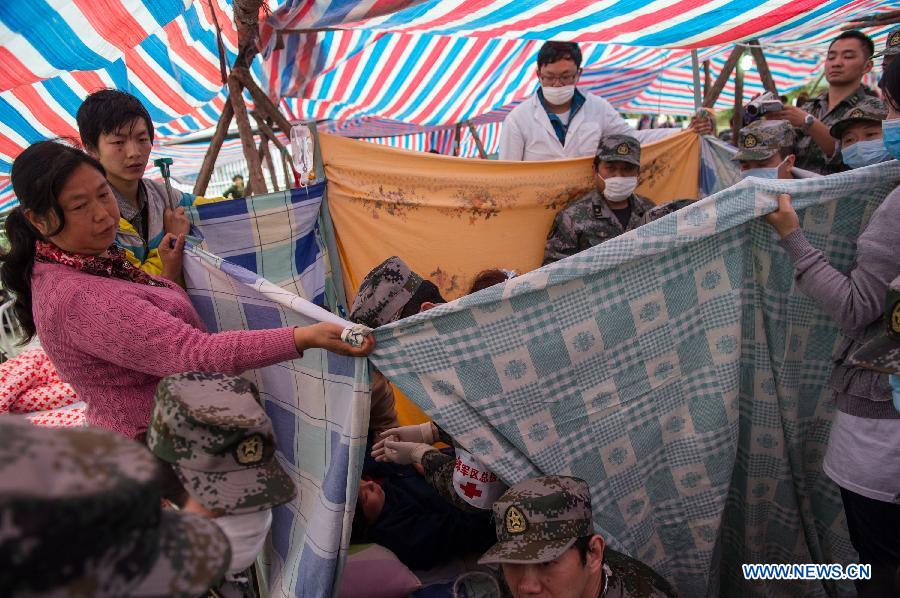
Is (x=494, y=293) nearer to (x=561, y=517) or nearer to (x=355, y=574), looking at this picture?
(x=561, y=517)

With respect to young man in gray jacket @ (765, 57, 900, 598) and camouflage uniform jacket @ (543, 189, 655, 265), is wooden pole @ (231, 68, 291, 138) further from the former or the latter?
young man in gray jacket @ (765, 57, 900, 598)

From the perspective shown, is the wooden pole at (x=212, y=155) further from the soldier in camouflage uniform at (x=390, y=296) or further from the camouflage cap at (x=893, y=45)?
the camouflage cap at (x=893, y=45)

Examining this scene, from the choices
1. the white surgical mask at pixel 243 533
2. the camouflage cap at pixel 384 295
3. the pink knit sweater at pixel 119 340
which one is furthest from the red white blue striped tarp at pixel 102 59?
the white surgical mask at pixel 243 533

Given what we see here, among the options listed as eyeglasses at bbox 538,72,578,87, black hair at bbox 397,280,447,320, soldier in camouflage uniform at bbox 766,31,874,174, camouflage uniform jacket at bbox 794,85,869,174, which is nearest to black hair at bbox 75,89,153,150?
black hair at bbox 397,280,447,320

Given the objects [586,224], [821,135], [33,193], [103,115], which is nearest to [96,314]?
[33,193]

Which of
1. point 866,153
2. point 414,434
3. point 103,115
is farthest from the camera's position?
point 866,153

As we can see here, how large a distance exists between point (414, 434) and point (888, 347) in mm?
1622

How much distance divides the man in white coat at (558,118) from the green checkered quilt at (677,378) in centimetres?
190

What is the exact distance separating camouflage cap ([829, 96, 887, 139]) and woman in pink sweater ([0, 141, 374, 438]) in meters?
2.59

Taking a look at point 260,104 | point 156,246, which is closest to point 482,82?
point 260,104

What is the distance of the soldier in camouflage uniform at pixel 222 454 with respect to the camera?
1189 mm

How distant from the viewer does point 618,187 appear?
324 centimetres

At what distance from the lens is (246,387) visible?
53.6 inches

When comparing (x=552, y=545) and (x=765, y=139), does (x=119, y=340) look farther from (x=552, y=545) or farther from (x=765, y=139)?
(x=765, y=139)
